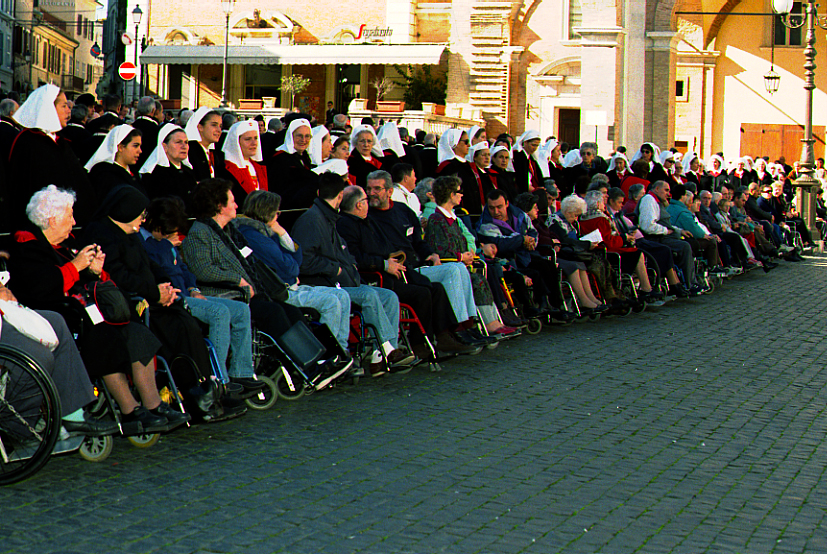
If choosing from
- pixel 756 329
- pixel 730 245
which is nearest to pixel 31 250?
pixel 756 329

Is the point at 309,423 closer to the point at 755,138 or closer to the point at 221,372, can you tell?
the point at 221,372

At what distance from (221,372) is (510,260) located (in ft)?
16.1

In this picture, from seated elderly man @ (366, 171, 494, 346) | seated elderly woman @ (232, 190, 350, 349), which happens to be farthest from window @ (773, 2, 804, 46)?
seated elderly woman @ (232, 190, 350, 349)

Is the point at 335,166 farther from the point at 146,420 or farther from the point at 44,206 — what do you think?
the point at 146,420

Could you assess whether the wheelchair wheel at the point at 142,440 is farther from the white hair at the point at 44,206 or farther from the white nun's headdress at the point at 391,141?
the white nun's headdress at the point at 391,141

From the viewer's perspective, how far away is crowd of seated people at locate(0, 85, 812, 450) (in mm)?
6250

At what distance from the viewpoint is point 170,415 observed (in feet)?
20.6

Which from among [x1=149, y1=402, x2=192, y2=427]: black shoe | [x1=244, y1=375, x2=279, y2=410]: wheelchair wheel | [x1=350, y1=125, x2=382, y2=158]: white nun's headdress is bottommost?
[x1=244, y1=375, x2=279, y2=410]: wheelchair wheel

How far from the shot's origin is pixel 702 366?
9359mm

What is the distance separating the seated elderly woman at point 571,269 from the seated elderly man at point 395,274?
2589 millimetres

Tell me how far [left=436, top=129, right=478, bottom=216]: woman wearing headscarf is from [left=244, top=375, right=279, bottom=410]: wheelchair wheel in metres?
5.67

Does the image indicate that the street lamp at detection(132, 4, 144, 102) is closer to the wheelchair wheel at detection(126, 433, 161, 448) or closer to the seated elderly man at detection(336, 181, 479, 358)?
the seated elderly man at detection(336, 181, 479, 358)

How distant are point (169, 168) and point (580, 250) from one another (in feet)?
15.7

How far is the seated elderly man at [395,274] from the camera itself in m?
9.12
